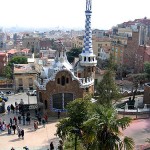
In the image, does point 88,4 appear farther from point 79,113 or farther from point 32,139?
point 79,113

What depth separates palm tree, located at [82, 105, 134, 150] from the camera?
501 inches

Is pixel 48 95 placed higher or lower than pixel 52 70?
lower

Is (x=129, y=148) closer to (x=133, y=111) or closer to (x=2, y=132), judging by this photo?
(x=2, y=132)

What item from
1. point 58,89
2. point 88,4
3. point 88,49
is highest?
point 88,4

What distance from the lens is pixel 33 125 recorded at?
99.9 feet

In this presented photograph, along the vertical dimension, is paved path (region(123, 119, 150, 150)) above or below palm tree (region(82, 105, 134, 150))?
below

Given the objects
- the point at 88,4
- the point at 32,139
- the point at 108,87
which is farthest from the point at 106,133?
the point at 88,4

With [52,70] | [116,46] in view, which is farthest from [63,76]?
[116,46]

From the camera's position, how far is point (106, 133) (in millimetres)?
12930

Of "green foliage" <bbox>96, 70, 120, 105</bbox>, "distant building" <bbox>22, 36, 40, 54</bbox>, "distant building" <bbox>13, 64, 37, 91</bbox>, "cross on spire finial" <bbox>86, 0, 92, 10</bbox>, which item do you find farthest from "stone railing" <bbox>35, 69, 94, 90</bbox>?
"distant building" <bbox>22, 36, 40, 54</bbox>

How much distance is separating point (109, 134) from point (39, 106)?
2276 cm

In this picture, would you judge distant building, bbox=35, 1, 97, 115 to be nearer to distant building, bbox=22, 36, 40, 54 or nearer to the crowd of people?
the crowd of people

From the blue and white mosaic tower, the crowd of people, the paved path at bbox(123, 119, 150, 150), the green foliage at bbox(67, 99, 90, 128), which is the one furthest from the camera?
the blue and white mosaic tower

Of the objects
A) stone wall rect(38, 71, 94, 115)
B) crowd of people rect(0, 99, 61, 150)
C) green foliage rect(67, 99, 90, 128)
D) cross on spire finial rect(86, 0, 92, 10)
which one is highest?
cross on spire finial rect(86, 0, 92, 10)
